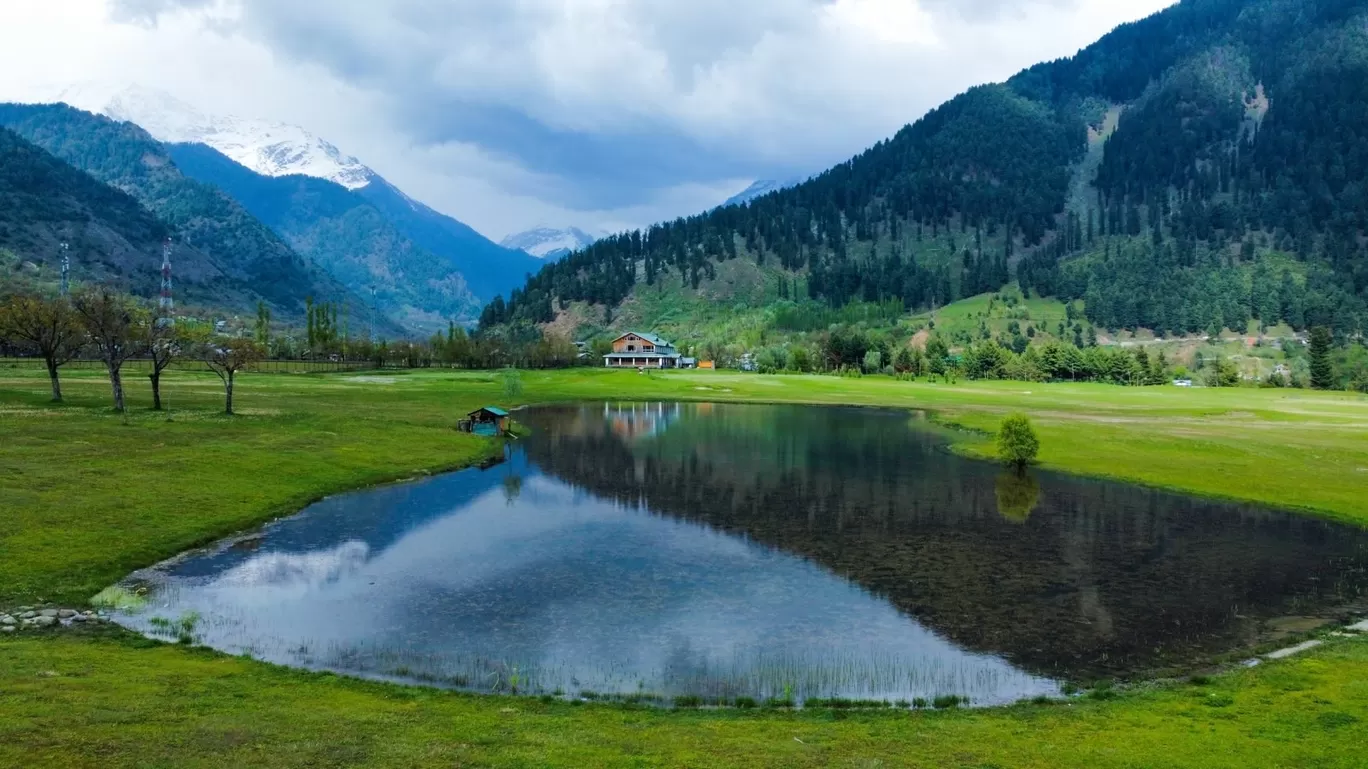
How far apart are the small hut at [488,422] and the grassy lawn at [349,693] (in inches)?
352

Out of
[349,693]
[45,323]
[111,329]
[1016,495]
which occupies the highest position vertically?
[45,323]

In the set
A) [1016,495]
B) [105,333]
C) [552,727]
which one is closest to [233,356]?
[105,333]

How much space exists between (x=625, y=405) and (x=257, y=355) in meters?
57.1

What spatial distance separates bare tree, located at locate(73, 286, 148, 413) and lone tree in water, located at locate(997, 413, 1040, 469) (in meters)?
78.1

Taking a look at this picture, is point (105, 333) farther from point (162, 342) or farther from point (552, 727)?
point (552, 727)

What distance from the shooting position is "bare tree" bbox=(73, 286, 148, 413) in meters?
74.8

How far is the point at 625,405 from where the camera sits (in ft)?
419

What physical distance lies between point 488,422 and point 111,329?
3623 cm

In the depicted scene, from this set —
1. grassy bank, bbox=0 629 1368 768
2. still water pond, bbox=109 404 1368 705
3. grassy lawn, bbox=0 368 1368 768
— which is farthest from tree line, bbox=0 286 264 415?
grassy bank, bbox=0 629 1368 768

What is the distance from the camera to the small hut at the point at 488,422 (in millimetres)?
81938

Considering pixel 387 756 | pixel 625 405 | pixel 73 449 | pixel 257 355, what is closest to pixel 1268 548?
pixel 387 756

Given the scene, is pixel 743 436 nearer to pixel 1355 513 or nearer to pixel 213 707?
pixel 1355 513

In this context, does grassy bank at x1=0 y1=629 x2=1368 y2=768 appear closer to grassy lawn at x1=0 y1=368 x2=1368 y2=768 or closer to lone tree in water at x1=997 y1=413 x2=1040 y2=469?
grassy lawn at x1=0 y1=368 x2=1368 y2=768

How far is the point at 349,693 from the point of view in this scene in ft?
70.1
